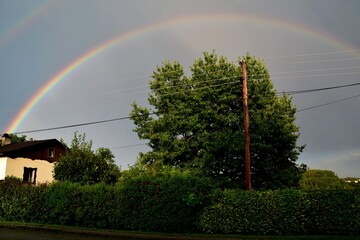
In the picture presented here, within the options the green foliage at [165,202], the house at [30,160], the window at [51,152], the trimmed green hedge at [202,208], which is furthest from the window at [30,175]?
the green foliage at [165,202]

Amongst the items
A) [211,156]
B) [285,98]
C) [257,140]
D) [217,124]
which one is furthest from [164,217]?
[285,98]

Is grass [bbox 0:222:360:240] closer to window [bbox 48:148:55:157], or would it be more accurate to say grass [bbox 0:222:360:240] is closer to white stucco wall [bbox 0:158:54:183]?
white stucco wall [bbox 0:158:54:183]

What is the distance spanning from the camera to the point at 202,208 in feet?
62.4

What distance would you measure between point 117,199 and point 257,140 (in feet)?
46.8

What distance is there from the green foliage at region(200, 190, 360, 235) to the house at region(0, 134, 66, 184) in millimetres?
27885

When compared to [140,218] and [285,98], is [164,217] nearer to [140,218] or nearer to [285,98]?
[140,218]

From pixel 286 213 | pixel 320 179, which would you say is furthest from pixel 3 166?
pixel 320 179

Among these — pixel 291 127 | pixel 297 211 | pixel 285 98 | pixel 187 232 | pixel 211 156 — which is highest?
pixel 285 98

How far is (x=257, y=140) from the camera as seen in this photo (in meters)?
30.0

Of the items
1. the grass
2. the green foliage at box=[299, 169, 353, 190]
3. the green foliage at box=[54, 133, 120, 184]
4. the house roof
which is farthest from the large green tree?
the green foliage at box=[299, 169, 353, 190]

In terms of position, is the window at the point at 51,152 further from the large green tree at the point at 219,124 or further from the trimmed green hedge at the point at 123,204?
the trimmed green hedge at the point at 123,204

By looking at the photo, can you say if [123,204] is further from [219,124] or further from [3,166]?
[3,166]

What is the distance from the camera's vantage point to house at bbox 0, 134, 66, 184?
41625mm

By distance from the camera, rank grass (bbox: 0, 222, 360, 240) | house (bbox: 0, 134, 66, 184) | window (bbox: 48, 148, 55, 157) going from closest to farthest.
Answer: grass (bbox: 0, 222, 360, 240), house (bbox: 0, 134, 66, 184), window (bbox: 48, 148, 55, 157)
